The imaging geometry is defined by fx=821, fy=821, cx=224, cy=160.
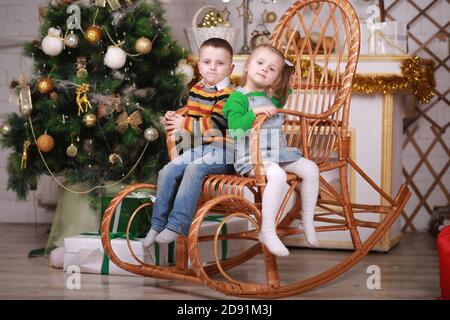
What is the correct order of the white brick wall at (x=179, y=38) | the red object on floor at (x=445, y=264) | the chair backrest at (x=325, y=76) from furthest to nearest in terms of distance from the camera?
the white brick wall at (x=179, y=38) < the chair backrest at (x=325, y=76) < the red object on floor at (x=445, y=264)

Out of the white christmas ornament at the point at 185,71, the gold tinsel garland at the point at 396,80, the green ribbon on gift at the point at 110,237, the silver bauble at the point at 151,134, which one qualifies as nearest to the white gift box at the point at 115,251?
the green ribbon on gift at the point at 110,237

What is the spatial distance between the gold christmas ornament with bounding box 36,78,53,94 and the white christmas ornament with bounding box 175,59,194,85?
498 mm

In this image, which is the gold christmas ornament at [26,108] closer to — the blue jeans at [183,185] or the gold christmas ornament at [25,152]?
the gold christmas ornament at [25,152]

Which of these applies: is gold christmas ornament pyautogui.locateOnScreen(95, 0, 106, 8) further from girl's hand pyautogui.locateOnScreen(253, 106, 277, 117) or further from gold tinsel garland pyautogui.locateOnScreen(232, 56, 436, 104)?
girl's hand pyautogui.locateOnScreen(253, 106, 277, 117)

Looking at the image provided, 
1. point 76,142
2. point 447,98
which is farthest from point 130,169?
point 447,98

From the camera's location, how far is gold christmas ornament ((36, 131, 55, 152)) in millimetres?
3100

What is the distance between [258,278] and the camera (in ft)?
9.31

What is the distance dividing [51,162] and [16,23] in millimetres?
1331

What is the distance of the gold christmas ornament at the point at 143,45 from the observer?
312cm

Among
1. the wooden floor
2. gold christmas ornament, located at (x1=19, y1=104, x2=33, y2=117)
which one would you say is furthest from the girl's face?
gold christmas ornament, located at (x1=19, y1=104, x2=33, y2=117)

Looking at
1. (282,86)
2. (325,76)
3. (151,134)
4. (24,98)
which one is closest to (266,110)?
(282,86)

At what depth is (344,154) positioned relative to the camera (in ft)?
8.95

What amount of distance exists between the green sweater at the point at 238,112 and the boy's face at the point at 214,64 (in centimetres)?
15

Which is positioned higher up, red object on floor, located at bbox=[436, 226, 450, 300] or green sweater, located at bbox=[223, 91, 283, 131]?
green sweater, located at bbox=[223, 91, 283, 131]
